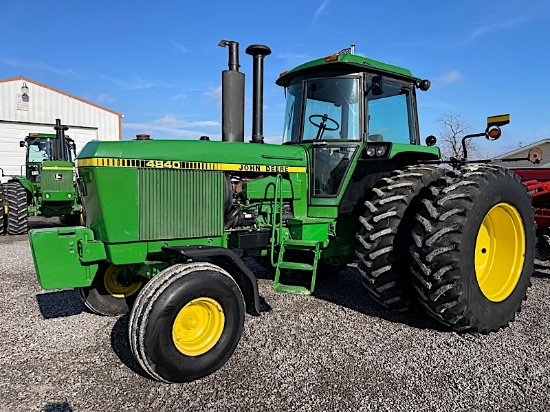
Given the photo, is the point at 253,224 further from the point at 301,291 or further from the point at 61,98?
the point at 61,98

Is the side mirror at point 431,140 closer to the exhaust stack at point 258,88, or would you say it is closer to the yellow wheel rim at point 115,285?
the exhaust stack at point 258,88

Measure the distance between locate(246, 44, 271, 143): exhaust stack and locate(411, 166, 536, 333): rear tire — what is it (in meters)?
1.89

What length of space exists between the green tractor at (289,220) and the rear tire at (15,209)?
7.45m

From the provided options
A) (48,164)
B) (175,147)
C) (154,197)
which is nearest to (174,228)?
(154,197)

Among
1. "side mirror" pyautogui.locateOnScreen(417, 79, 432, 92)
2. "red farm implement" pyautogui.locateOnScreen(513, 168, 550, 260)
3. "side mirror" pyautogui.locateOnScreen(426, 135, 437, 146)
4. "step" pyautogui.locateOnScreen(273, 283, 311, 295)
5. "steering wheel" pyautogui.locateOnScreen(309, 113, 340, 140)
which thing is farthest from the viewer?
"red farm implement" pyautogui.locateOnScreen(513, 168, 550, 260)

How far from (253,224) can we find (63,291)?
2.66m

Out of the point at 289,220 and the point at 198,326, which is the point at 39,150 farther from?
the point at 198,326

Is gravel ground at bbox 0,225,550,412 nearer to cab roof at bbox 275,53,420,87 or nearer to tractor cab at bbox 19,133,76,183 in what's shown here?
cab roof at bbox 275,53,420,87

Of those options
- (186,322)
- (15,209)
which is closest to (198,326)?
(186,322)

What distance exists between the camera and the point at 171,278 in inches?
121

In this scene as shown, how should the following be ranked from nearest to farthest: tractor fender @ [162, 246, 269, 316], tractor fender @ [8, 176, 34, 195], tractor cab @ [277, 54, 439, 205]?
tractor fender @ [162, 246, 269, 316], tractor cab @ [277, 54, 439, 205], tractor fender @ [8, 176, 34, 195]

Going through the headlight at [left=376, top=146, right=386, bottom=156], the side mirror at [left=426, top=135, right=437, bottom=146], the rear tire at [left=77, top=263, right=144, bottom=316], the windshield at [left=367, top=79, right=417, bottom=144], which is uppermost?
the windshield at [left=367, top=79, right=417, bottom=144]

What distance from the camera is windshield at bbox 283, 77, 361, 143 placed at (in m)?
4.48

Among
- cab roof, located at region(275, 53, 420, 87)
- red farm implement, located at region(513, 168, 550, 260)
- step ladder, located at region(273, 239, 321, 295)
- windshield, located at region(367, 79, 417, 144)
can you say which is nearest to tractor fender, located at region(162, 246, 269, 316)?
step ladder, located at region(273, 239, 321, 295)
